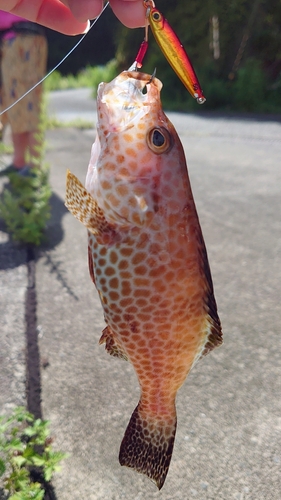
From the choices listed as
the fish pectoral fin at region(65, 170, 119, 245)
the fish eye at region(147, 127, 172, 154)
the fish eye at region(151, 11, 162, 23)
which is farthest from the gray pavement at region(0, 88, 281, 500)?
the fish eye at region(151, 11, 162, 23)

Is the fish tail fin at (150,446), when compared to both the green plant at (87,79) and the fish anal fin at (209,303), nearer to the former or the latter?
the fish anal fin at (209,303)

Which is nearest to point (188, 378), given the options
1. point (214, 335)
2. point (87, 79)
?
point (214, 335)

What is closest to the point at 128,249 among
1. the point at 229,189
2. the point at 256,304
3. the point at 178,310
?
the point at 178,310

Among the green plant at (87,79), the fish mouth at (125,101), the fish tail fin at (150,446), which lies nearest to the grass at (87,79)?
the green plant at (87,79)

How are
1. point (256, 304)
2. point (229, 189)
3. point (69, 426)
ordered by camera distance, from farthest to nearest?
point (229, 189) < point (256, 304) < point (69, 426)

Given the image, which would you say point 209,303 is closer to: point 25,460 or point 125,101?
point 125,101

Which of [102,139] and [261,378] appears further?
[261,378]

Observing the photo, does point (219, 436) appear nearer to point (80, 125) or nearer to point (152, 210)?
point (152, 210)

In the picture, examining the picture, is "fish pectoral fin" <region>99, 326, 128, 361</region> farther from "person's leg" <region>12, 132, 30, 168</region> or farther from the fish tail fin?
"person's leg" <region>12, 132, 30, 168</region>
